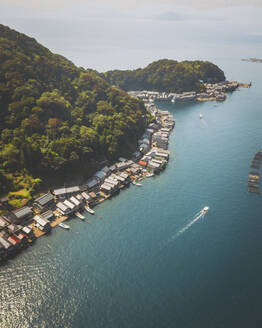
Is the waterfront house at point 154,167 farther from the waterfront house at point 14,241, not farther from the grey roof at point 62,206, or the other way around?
the waterfront house at point 14,241

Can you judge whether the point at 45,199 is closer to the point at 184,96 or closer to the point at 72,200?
the point at 72,200

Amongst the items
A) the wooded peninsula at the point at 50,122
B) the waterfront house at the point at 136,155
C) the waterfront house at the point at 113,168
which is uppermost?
the wooded peninsula at the point at 50,122

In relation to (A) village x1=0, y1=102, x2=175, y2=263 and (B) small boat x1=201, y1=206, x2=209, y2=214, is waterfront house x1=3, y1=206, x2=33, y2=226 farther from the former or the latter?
(B) small boat x1=201, y1=206, x2=209, y2=214

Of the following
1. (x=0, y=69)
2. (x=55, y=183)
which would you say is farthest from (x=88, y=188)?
(x=0, y=69)

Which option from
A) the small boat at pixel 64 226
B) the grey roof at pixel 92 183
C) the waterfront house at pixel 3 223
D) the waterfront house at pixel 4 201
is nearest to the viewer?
the waterfront house at pixel 3 223

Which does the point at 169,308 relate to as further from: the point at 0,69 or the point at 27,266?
the point at 0,69

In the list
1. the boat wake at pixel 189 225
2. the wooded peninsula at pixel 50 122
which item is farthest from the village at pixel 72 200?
the boat wake at pixel 189 225

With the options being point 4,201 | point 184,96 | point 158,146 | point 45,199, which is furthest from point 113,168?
point 184,96
